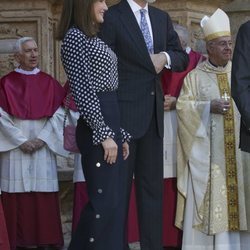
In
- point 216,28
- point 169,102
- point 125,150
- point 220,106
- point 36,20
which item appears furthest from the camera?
point 36,20

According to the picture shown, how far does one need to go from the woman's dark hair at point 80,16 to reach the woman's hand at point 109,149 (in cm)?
61

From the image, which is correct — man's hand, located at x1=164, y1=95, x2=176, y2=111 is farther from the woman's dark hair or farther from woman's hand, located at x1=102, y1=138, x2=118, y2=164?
woman's hand, located at x1=102, y1=138, x2=118, y2=164

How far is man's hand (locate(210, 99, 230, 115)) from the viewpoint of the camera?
5.86m

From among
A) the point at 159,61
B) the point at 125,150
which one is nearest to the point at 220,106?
the point at 159,61

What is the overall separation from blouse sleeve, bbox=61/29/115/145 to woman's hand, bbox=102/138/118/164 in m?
0.03

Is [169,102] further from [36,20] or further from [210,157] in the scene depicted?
[36,20]

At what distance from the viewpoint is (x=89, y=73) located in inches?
181

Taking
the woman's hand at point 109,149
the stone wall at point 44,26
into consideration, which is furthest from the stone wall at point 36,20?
the woman's hand at point 109,149

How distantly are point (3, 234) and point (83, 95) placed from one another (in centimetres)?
173

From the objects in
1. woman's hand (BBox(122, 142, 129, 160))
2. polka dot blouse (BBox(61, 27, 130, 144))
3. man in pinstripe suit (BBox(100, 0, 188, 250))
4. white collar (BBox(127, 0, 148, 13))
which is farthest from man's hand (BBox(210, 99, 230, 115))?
polka dot blouse (BBox(61, 27, 130, 144))

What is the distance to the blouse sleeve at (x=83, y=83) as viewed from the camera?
4.56 metres

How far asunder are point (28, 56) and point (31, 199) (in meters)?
1.15

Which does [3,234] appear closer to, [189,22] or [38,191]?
[38,191]

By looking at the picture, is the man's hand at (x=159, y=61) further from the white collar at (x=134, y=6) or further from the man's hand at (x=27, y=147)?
the man's hand at (x=27, y=147)
